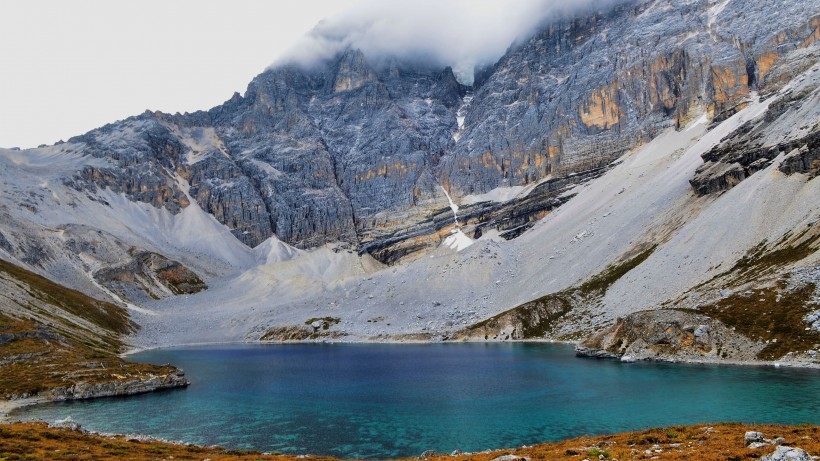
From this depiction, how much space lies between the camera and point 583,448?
30.6 m

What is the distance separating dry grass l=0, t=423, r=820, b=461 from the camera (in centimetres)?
2541

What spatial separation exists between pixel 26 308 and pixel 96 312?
4055 centimetres

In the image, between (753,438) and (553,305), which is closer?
(753,438)

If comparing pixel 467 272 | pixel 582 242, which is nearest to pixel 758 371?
pixel 582 242

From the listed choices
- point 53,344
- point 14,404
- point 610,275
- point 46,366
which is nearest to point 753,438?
point 14,404

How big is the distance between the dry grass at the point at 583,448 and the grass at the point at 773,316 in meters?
49.6

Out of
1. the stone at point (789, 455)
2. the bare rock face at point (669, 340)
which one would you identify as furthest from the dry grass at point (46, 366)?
the stone at point (789, 455)

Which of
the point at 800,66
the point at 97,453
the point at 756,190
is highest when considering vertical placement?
the point at 800,66

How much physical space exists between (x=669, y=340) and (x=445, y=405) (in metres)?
46.5

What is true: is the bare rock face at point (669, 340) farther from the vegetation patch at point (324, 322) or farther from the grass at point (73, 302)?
the grass at point (73, 302)

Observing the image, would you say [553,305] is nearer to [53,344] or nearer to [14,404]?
[53,344]

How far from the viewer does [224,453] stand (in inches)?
1539

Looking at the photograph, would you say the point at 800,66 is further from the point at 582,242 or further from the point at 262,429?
the point at 262,429

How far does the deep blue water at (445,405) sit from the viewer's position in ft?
160
